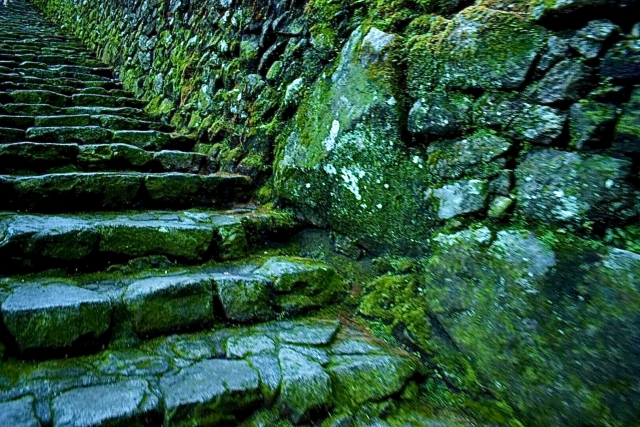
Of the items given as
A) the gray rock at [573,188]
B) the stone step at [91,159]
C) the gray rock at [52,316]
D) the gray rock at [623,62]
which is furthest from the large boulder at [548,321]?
the stone step at [91,159]

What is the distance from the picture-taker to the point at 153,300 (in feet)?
5.81

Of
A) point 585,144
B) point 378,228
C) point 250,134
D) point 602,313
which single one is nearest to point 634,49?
point 585,144

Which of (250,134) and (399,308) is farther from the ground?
(250,134)

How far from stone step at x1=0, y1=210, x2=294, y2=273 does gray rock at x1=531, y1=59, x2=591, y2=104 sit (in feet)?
5.70

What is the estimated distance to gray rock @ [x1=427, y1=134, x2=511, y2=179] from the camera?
179 cm

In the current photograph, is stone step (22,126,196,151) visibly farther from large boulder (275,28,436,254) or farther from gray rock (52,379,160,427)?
gray rock (52,379,160,427)

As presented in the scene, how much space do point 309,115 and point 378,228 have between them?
105cm

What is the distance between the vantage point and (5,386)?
1329 millimetres

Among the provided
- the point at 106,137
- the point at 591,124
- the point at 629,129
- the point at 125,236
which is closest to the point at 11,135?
the point at 106,137

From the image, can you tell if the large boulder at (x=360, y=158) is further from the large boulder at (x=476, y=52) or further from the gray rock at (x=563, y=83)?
the gray rock at (x=563, y=83)

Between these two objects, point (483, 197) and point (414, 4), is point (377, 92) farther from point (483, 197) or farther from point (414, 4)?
point (483, 197)

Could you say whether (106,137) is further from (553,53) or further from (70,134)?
(553,53)

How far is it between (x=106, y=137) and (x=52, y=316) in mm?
2414

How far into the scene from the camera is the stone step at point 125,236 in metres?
1.88
